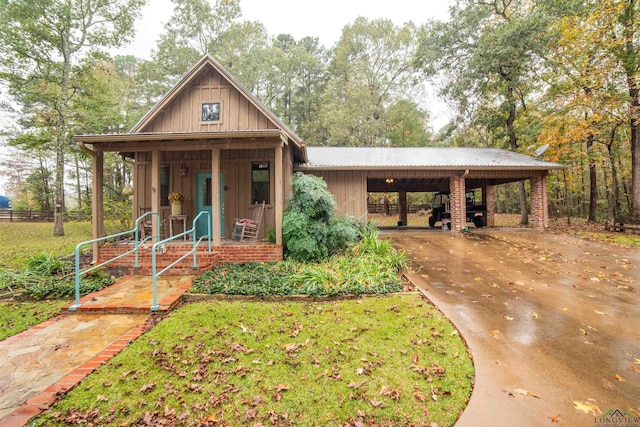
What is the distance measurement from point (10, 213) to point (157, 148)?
2308cm

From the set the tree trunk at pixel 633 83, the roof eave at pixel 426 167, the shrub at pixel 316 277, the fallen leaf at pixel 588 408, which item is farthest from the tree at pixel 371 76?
the fallen leaf at pixel 588 408

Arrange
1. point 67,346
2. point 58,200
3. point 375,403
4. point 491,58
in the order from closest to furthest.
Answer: point 375,403
point 67,346
point 58,200
point 491,58

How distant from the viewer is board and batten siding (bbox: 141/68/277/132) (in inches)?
340

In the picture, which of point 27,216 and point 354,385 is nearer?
point 354,385

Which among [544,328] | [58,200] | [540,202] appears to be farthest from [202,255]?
[540,202]

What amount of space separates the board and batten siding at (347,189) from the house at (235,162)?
0.04m

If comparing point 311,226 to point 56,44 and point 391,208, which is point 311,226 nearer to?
point 56,44

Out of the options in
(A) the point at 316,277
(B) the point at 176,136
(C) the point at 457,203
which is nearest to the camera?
(A) the point at 316,277

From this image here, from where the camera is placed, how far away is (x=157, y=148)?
697cm

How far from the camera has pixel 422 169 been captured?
11.7m

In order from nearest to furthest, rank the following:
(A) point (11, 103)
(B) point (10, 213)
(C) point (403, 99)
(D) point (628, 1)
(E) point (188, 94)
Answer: (E) point (188, 94), (D) point (628, 1), (A) point (11, 103), (B) point (10, 213), (C) point (403, 99)

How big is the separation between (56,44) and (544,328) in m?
20.2

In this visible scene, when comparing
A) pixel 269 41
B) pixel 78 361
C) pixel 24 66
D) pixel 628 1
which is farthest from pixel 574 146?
pixel 24 66

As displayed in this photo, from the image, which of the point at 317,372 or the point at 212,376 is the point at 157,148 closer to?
the point at 212,376
